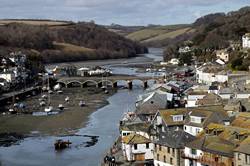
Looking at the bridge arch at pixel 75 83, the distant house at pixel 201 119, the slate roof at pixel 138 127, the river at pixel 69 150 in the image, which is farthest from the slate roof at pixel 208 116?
the bridge arch at pixel 75 83

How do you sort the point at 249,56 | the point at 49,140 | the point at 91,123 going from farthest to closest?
the point at 249,56
the point at 91,123
the point at 49,140

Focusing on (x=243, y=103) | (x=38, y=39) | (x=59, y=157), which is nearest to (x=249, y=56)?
(x=243, y=103)

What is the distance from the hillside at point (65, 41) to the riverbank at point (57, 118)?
46.4 metres

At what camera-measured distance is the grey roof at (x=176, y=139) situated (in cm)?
2248

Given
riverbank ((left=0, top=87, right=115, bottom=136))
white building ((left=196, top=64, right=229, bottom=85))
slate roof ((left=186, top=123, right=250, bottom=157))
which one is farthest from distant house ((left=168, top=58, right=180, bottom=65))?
slate roof ((left=186, top=123, right=250, bottom=157))

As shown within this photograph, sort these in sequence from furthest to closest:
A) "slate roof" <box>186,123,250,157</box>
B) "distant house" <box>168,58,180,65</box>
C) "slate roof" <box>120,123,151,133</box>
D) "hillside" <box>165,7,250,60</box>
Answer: "distant house" <box>168,58,180,65</box> < "hillside" <box>165,7,250,60</box> < "slate roof" <box>120,123,151,133</box> < "slate roof" <box>186,123,250,157</box>

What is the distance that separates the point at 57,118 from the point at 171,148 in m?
21.5

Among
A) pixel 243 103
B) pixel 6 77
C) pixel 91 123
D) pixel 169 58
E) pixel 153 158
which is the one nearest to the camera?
pixel 153 158

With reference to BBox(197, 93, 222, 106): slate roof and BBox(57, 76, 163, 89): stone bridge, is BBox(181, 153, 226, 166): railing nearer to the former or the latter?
BBox(197, 93, 222, 106): slate roof

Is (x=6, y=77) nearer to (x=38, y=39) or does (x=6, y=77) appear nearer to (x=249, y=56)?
(x=249, y=56)

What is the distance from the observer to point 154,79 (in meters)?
64.8

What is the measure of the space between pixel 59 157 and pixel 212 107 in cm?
787

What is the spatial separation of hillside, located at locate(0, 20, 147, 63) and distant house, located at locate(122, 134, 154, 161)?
76192 millimetres

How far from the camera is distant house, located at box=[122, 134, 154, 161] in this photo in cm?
2519
